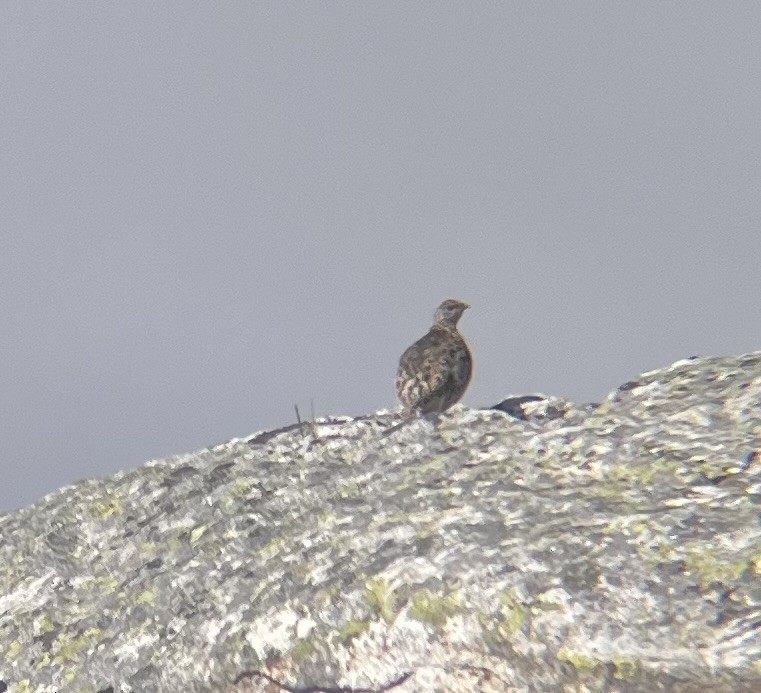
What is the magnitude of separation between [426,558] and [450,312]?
11634 millimetres

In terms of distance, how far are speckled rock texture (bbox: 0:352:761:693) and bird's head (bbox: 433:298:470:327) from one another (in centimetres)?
557

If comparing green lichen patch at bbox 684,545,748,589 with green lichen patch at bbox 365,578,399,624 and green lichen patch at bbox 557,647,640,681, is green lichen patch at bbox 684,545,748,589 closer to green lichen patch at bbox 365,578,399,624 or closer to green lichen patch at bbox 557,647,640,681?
green lichen patch at bbox 557,647,640,681

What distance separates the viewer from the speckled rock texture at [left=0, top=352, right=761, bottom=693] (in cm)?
1304

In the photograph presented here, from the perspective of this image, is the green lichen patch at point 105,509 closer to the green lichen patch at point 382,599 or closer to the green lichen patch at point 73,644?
the green lichen patch at point 73,644

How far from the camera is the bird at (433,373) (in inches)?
822

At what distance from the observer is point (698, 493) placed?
587 inches

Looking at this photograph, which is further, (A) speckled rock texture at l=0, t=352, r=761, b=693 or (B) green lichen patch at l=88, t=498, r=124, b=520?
(B) green lichen patch at l=88, t=498, r=124, b=520

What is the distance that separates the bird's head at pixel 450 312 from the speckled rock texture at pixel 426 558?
5565 mm

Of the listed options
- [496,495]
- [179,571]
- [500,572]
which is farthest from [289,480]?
[500,572]

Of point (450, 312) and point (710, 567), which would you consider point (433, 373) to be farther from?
point (710, 567)

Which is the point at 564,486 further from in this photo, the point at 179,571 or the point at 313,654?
the point at 179,571

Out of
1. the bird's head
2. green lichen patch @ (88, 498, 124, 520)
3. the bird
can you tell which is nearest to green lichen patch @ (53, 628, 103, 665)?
green lichen patch @ (88, 498, 124, 520)

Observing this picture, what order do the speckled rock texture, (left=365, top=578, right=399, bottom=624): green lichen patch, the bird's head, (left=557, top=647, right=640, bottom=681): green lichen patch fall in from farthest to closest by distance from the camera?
the bird's head, (left=365, top=578, right=399, bottom=624): green lichen patch, the speckled rock texture, (left=557, top=647, right=640, bottom=681): green lichen patch

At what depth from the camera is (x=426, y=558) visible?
1429 centimetres
